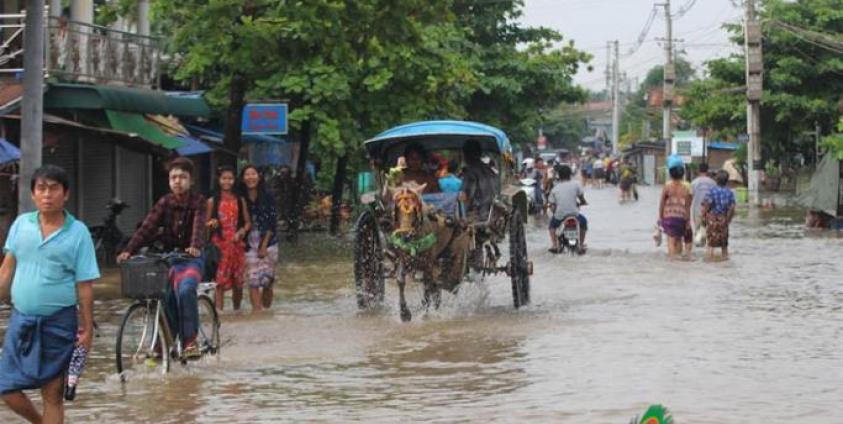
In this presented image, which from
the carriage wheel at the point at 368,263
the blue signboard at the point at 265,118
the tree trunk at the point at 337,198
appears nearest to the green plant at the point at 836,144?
the tree trunk at the point at 337,198

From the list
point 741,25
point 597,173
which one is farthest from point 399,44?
point 597,173

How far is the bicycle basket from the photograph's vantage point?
10.3m

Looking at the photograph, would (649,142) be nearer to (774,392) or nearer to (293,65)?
(293,65)

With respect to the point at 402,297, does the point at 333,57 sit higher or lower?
higher

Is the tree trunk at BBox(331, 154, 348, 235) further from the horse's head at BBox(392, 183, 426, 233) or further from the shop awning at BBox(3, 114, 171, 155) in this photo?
the horse's head at BBox(392, 183, 426, 233)

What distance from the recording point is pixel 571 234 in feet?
78.9

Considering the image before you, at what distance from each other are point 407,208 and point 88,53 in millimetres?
10181

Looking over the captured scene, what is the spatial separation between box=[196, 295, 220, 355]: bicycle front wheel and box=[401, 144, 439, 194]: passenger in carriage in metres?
4.53

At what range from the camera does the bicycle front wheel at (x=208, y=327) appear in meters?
11.6

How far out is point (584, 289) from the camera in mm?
18812

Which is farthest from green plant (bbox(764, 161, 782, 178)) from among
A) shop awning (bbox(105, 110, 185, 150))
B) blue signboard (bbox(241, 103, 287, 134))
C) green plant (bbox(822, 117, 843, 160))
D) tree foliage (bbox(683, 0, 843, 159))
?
shop awning (bbox(105, 110, 185, 150))

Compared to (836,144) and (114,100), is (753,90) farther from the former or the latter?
(114,100)

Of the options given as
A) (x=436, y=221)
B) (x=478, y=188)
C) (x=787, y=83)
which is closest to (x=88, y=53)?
(x=478, y=188)

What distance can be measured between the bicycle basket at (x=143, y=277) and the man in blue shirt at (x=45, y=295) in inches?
85.0
